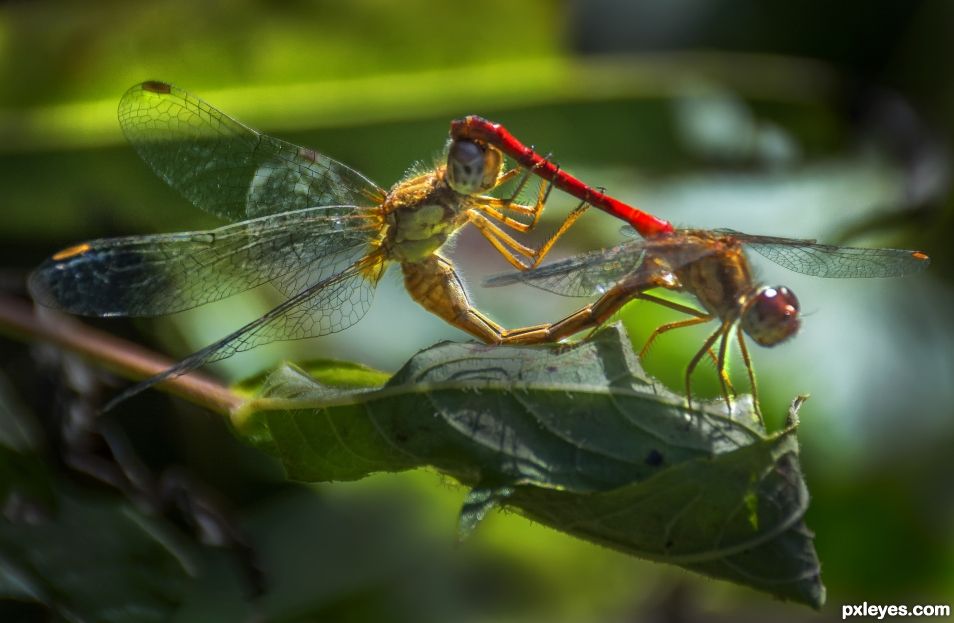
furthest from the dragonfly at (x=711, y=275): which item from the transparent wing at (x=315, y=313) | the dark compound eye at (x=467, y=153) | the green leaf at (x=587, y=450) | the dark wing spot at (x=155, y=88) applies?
Result: the dark wing spot at (x=155, y=88)

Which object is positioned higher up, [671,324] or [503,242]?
[503,242]

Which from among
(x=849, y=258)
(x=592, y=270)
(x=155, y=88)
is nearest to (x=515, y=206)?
(x=592, y=270)

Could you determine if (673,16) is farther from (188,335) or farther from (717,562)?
(717,562)

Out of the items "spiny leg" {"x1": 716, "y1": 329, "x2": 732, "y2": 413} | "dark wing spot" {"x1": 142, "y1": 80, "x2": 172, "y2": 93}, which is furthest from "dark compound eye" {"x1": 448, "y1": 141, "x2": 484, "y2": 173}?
"dark wing spot" {"x1": 142, "y1": 80, "x2": 172, "y2": 93}

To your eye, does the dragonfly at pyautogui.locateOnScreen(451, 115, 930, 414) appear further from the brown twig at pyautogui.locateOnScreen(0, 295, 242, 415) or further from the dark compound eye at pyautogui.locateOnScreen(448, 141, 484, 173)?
the brown twig at pyautogui.locateOnScreen(0, 295, 242, 415)

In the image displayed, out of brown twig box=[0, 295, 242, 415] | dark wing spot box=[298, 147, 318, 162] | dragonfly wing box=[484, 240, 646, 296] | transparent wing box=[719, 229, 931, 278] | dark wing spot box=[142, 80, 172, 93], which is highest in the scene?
dark wing spot box=[142, 80, 172, 93]

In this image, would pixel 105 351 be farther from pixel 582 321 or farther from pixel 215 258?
pixel 582 321

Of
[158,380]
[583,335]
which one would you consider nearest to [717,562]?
[583,335]
